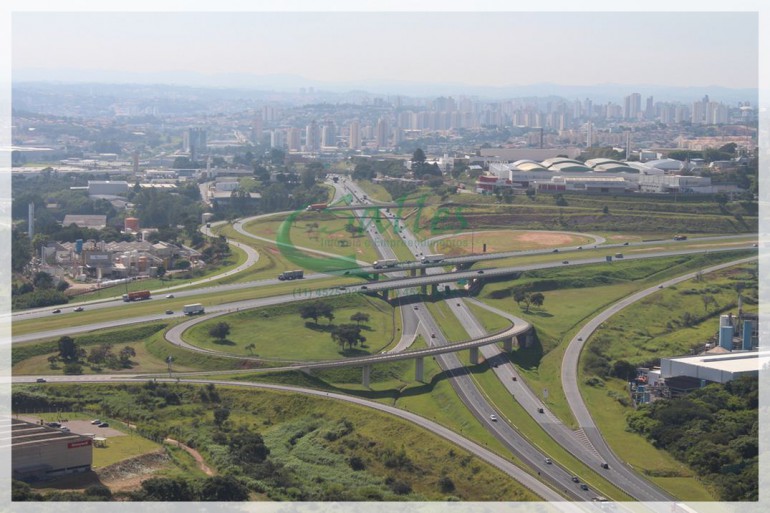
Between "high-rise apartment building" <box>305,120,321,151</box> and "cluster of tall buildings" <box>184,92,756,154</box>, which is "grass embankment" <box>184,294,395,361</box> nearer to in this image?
"cluster of tall buildings" <box>184,92,756,154</box>

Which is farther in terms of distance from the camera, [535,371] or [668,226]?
[668,226]

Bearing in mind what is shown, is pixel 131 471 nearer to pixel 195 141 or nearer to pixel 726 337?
pixel 726 337

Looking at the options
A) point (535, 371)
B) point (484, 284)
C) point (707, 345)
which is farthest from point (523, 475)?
point (484, 284)

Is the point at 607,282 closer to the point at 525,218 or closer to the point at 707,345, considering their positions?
the point at 707,345

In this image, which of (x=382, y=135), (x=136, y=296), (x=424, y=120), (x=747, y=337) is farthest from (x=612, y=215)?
(x=424, y=120)

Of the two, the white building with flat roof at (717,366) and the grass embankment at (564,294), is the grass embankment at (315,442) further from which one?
the white building with flat roof at (717,366)

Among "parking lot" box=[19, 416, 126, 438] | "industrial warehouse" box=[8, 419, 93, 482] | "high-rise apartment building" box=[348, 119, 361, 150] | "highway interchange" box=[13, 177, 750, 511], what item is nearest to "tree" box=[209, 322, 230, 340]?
"highway interchange" box=[13, 177, 750, 511]

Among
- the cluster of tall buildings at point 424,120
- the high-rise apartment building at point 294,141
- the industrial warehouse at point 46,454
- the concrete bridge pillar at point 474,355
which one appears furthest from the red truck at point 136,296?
the high-rise apartment building at point 294,141
